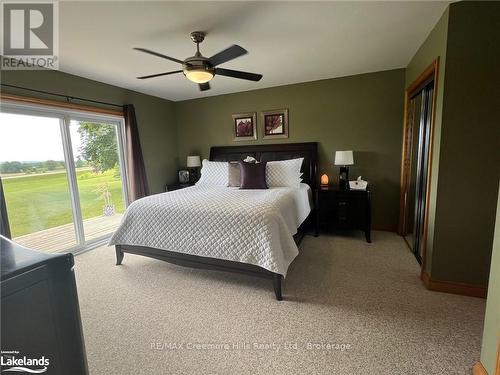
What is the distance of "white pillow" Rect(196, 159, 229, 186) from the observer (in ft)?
12.6

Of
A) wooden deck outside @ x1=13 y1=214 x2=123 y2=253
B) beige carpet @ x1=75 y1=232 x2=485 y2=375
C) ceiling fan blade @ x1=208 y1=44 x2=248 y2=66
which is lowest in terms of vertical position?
beige carpet @ x1=75 y1=232 x2=485 y2=375

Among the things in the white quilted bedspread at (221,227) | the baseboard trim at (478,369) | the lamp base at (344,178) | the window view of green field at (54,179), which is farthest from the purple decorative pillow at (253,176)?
the baseboard trim at (478,369)

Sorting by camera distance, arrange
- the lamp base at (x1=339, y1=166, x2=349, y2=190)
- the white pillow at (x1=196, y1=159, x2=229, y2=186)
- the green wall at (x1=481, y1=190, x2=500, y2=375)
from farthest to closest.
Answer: the white pillow at (x1=196, y1=159, x2=229, y2=186) < the lamp base at (x1=339, y1=166, x2=349, y2=190) < the green wall at (x1=481, y1=190, x2=500, y2=375)

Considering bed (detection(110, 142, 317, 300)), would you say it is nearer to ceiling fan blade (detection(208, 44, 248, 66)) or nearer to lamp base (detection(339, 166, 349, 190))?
lamp base (detection(339, 166, 349, 190))

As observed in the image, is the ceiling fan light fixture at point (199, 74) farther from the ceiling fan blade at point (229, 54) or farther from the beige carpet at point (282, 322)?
the beige carpet at point (282, 322)

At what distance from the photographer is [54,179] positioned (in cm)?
316

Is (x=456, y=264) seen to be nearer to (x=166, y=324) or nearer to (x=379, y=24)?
(x=379, y=24)

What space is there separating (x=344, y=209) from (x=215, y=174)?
2.08 metres

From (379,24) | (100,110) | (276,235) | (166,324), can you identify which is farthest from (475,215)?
(100,110)

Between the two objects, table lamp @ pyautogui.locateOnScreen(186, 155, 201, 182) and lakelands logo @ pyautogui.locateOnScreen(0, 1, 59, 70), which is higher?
lakelands logo @ pyautogui.locateOnScreen(0, 1, 59, 70)

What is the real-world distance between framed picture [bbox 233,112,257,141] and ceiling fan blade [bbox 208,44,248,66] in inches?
86.6

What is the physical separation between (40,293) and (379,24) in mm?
2977

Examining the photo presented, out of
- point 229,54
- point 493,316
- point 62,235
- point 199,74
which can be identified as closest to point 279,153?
point 199,74

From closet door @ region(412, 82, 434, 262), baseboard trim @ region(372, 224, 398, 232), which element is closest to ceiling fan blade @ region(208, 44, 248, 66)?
closet door @ region(412, 82, 434, 262)
